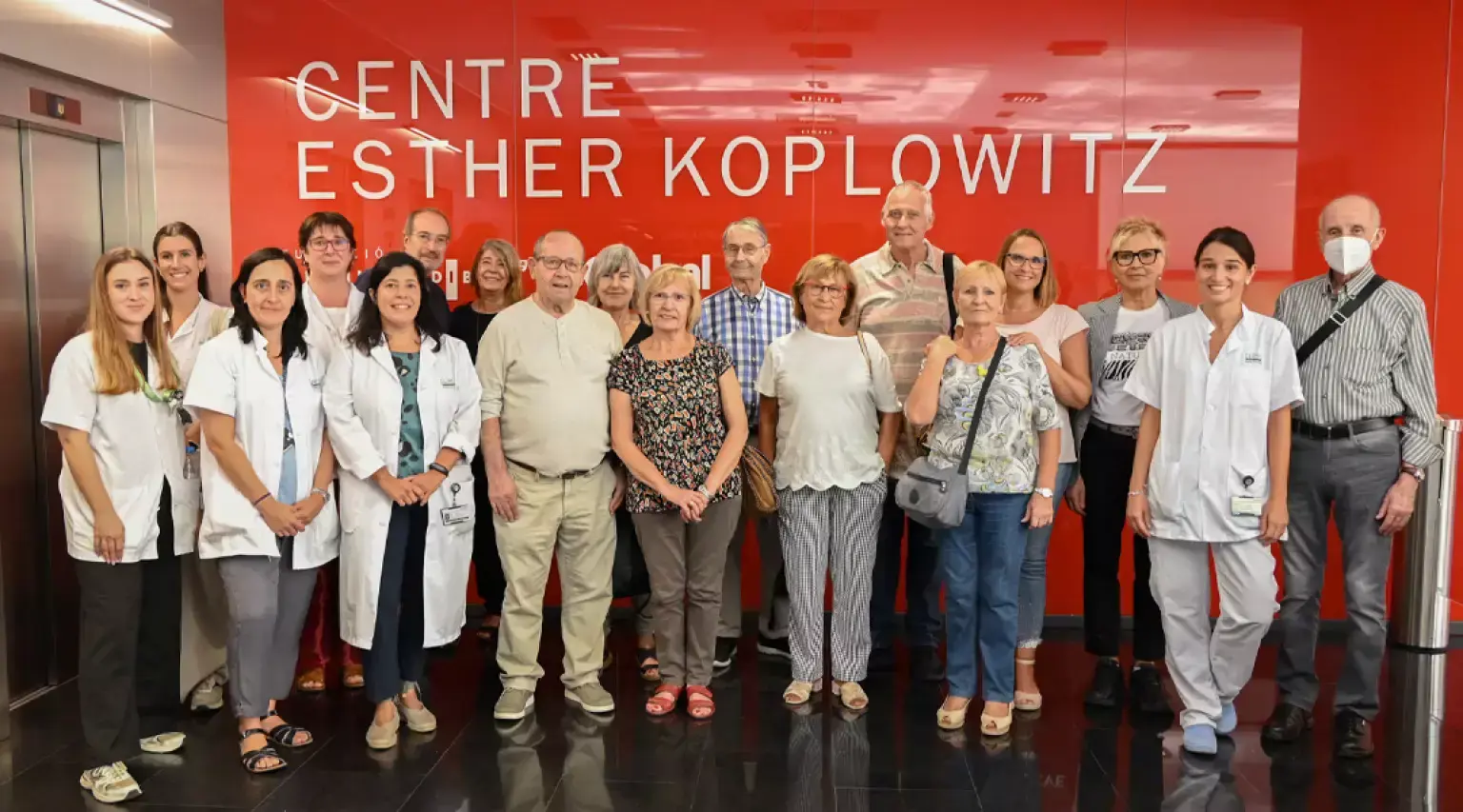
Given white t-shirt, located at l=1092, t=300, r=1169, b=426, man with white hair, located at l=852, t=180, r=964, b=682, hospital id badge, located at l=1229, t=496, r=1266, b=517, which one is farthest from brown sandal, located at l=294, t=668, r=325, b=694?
hospital id badge, located at l=1229, t=496, r=1266, b=517

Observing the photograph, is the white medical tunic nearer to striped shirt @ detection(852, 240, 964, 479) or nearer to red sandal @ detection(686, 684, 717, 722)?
striped shirt @ detection(852, 240, 964, 479)

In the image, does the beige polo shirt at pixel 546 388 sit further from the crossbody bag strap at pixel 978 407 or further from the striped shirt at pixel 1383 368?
the striped shirt at pixel 1383 368

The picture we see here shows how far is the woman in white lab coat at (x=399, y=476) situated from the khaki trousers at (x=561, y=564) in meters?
0.20

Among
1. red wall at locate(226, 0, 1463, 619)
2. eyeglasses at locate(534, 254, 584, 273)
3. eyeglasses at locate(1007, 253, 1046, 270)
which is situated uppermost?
red wall at locate(226, 0, 1463, 619)

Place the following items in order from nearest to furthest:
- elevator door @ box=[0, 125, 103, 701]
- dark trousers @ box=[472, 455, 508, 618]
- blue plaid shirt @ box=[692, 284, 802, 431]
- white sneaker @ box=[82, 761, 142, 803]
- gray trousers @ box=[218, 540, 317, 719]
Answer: white sneaker @ box=[82, 761, 142, 803], gray trousers @ box=[218, 540, 317, 719], elevator door @ box=[0, 125, 103, 701], blue plaid shirt @ box=[692, 284, 802, 431], dark trousers @ box=[472, 455, 508, 618]

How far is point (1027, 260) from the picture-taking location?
3990 mm

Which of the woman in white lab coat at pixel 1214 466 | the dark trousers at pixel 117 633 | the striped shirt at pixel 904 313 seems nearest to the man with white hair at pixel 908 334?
the striped shirt at pixel 904 313

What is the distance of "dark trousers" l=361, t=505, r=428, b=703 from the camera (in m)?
3.69

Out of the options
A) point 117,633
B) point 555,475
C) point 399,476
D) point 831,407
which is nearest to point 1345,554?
point 831,407

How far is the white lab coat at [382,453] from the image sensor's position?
362 centimetres

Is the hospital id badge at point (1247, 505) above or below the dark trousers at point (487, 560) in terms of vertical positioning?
above

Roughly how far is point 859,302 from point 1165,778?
206cm

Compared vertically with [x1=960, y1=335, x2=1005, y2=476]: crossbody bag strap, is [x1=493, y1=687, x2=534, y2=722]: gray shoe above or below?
below

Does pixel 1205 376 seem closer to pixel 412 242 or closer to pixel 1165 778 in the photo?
pixel 1165 778
